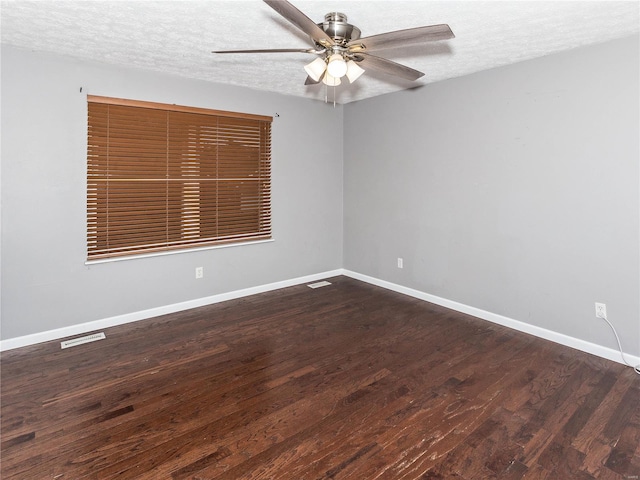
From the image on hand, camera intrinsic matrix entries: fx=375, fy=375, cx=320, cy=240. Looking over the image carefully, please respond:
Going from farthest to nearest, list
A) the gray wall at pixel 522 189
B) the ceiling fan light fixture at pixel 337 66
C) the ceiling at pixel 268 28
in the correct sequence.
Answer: the gray wall at pixel 522 189
the ceiling at pixel 268 28
the ceiling fan light fixture at pixel 337 66

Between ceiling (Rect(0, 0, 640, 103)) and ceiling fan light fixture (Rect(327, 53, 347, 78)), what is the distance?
1.03 ft

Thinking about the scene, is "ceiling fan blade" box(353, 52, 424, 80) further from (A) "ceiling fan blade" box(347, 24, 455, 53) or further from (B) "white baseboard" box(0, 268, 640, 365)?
(B) "white baseboard" box(0, 268, 640, 365)

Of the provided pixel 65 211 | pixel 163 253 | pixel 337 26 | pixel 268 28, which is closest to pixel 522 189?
pixel 337 26

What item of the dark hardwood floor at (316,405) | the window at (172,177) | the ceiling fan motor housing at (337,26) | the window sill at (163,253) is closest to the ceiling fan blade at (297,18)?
the ceiling fan motor housing at (337,26)

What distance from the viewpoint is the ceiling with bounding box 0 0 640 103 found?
2.18m

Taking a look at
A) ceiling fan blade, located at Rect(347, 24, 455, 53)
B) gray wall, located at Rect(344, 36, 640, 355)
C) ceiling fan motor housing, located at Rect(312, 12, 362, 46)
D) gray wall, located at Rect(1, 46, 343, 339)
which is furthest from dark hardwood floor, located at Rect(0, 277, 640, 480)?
ceiling fan motor housing, located at Rect(312, 12, 362, 46)

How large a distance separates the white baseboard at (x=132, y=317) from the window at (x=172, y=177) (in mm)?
591

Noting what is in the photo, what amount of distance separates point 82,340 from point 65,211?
3.58ft

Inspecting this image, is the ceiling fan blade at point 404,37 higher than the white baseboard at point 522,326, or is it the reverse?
the ceiling fan blade at point 404,37

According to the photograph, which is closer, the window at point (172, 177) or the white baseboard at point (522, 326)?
the white baseboard at point (522, 326)

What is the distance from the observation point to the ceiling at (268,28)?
218 centimetres

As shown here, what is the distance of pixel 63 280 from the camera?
3.19 m

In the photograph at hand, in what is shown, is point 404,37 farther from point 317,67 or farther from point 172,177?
point 172,177

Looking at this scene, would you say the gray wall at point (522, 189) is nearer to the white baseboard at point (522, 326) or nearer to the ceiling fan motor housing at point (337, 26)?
the white baseboard at point (522, 326)
